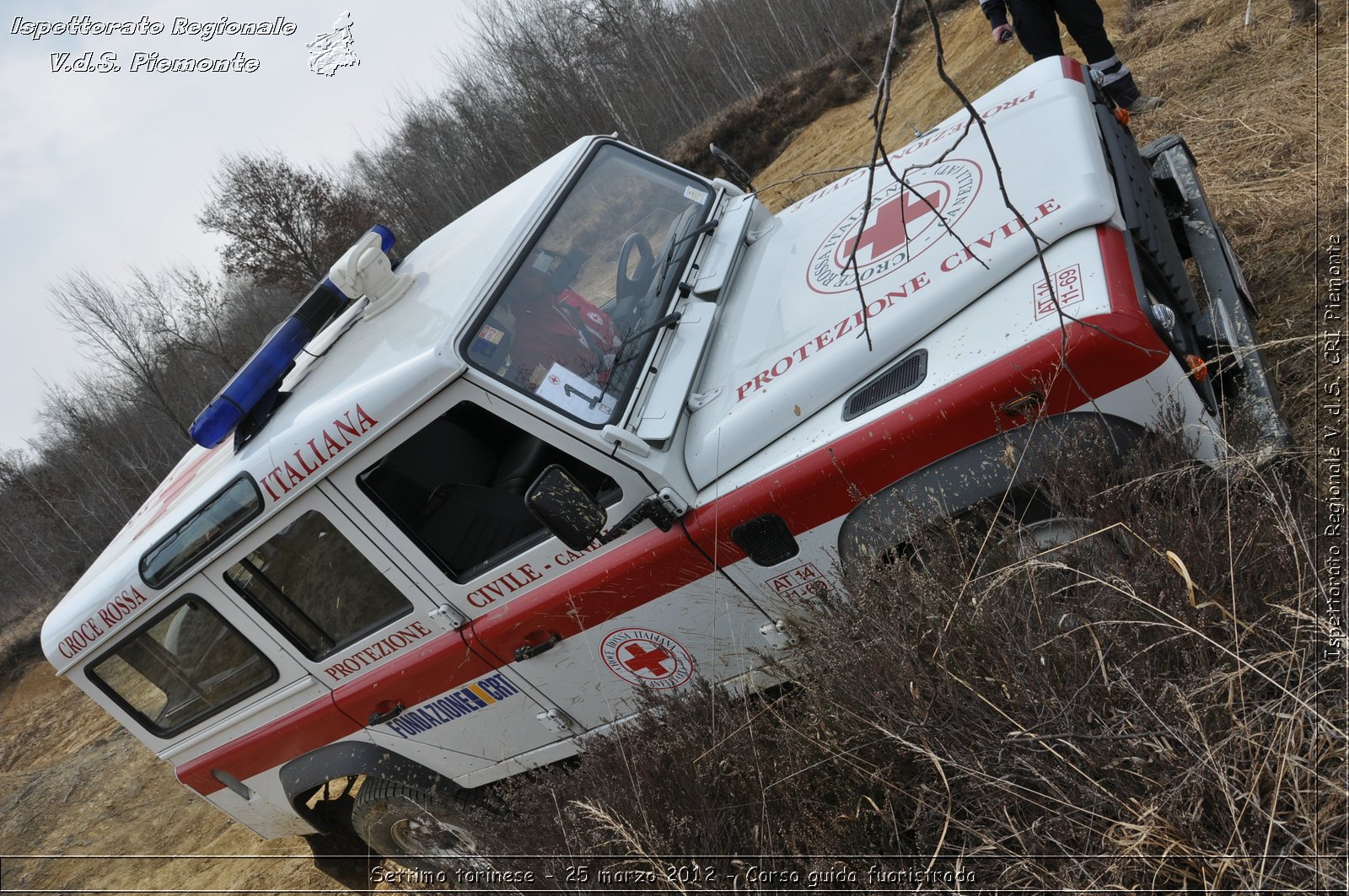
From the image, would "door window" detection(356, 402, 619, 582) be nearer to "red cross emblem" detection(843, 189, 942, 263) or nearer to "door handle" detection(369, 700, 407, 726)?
"door handle" detection(369, 700, 407, 726)

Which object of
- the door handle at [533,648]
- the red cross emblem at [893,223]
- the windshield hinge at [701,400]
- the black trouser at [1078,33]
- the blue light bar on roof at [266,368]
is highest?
the blue light bar on roof at [266,368]

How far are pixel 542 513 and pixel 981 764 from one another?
136cm

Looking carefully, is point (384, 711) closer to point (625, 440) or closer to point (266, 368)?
point (266, 368)

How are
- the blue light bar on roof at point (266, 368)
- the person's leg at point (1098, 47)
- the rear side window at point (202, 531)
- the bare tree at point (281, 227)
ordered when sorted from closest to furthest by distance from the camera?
the rear side window at point (202, 531)
the blue light bar on roof at point (266, 368)
the person's leg at point (1098, 47)
the bare tree at point (281, 227)

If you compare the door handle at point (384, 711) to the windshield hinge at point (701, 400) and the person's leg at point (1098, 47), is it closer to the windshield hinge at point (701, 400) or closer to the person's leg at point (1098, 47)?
the windshield hinge at point (701, 400)

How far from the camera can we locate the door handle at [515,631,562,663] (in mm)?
3209

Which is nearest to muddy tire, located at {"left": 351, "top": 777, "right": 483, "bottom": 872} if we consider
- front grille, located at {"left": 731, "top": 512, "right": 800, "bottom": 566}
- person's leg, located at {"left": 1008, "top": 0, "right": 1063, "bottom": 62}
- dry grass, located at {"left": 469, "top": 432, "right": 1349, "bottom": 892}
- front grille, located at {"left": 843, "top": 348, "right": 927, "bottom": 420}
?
dry grass, located at {"left": 469, "top": 432, "right": 1349, "bottom": 892}

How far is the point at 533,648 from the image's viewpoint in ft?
10.6

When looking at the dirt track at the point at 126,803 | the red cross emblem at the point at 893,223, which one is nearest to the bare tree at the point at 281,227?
the dirt track at the point at 126,803

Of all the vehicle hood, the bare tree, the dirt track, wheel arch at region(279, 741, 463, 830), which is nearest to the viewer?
the vehicle hood

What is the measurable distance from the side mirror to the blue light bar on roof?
1396 millimetres

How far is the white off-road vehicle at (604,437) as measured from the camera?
250 cm

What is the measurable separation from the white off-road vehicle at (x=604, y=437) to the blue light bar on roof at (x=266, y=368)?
0.05 feet

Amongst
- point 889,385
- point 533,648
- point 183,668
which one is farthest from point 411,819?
point 889,385
